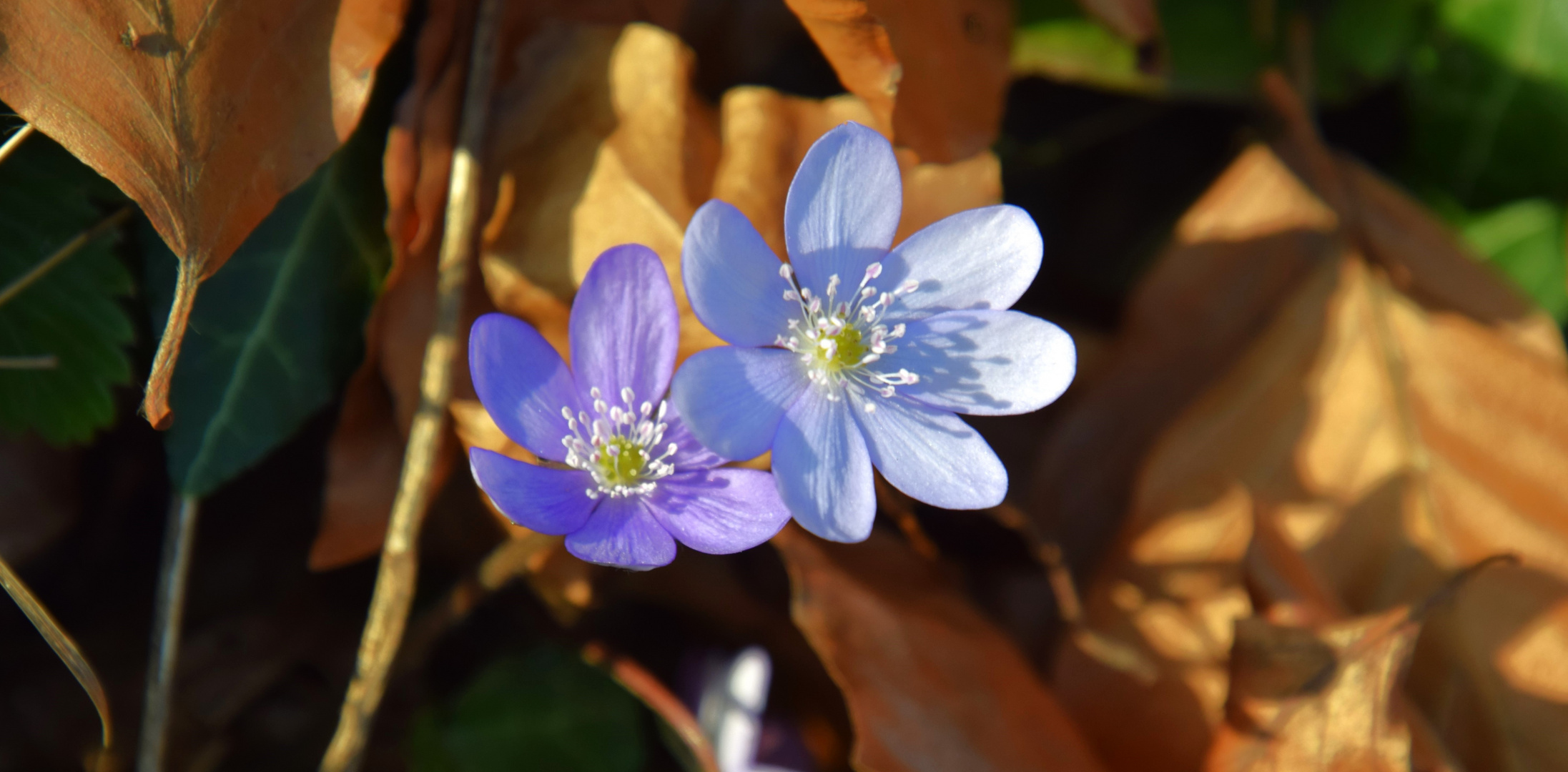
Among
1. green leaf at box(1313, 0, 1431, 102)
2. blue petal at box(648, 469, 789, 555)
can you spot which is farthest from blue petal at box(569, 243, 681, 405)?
green leaf at box(1313, 0, 1431, 102)

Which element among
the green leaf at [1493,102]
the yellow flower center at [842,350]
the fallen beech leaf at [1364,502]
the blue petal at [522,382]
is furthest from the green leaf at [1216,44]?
the blue petal at [522,382]

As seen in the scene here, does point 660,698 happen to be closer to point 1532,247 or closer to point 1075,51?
point 1075,51

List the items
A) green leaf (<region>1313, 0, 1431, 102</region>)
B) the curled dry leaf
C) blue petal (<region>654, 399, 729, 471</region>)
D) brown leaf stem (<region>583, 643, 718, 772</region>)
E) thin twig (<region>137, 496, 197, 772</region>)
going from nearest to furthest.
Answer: blue petal (<region>654, 399, 729, 471</region>)
thin twig (<region>137, 496, 197, 772</region>)
brown leaf stem (<region>583, 643, 718, 772</region>)
the curled dry leaf
green leaf (<region>1313, 0, 1431, 102</region>)

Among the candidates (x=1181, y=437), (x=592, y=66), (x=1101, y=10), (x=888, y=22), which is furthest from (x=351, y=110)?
(x=1181, y=437)

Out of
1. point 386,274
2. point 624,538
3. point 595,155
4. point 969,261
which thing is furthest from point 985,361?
point 386,274

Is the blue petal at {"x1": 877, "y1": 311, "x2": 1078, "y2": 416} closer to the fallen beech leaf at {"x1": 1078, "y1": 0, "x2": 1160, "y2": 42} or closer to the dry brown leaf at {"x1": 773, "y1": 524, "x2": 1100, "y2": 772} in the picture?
the dry brown leaf at {"x1": 773, "y1": 524, "x2": 1100, "y2": 772}

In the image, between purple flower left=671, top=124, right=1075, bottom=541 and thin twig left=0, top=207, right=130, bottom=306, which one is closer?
purple flower left=671, top=124, right=1075, bottom=541

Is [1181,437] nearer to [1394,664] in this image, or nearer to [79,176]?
[1394,664]

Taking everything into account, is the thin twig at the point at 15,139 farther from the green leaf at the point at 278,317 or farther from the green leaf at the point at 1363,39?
the green leaf at the point at 1363,39
